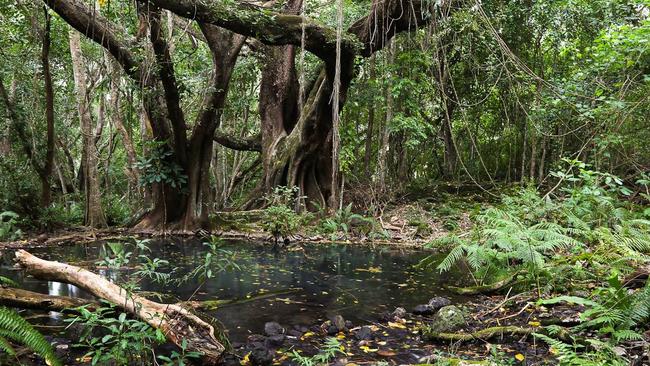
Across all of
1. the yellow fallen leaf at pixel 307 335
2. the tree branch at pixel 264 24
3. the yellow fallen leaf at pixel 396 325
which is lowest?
the yellow fallen leaf at pixel 307 335

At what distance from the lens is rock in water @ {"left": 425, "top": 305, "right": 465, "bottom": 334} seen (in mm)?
4039

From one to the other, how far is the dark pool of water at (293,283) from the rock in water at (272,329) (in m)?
0.11

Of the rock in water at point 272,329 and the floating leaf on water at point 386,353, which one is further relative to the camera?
the rock in water at point 272,329

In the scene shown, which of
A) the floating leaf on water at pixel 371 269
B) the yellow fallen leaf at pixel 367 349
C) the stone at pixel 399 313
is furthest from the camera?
the floating leaf on water at pixel 371 269

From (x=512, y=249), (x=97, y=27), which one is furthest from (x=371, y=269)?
(x=97, y=27)

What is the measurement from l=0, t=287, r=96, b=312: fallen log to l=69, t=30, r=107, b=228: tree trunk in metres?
6.79

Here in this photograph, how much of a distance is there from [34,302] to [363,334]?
2.78 metres

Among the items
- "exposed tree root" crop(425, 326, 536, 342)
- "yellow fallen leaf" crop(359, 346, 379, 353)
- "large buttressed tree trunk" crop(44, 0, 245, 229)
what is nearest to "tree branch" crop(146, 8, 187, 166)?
"large buttressed tree trunk" crop(44, 0, 245, 229)

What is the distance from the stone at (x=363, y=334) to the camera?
411 cm

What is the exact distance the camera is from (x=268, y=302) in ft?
17.6

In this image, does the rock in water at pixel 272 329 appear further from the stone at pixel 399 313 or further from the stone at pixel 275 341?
the stone at pixel 399 313

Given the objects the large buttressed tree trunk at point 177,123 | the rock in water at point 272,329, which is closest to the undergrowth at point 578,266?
the rock in water at point 272,329

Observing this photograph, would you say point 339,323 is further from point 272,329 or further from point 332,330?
point 272,329

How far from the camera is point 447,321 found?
13.4 feet
